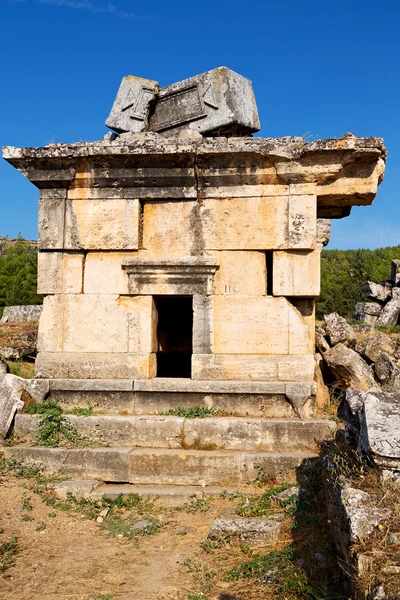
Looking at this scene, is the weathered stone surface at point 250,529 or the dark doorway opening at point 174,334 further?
the dark doorway opening at point 174,334

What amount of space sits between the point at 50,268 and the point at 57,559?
3531 millimetres

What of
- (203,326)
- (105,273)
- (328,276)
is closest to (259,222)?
(203,326)

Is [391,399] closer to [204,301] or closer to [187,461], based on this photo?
[187,461]

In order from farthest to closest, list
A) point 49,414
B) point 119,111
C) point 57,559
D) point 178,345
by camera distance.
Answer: point 178,345 < point 119,111 < point 49,414 < point 57,559

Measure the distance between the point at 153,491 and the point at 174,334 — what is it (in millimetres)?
3554

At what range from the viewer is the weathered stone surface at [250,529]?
4188mm

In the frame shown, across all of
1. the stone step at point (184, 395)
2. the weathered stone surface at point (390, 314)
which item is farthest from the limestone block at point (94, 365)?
the weathered stone surface at point (390, 314)

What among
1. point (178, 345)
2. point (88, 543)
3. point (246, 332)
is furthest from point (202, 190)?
point (88, 543)

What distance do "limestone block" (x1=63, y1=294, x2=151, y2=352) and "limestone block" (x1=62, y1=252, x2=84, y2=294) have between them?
87mm

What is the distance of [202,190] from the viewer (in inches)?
257

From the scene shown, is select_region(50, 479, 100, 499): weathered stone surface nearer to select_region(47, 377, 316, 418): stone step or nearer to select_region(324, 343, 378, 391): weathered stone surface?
select_region(47, 377, 316, 418): stone step

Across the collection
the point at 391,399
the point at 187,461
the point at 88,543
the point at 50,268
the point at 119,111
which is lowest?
the point at 88,543

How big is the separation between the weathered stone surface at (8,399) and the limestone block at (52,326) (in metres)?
0.49

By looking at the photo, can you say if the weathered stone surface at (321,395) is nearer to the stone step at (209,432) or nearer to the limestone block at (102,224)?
the stone step at (209,432)
